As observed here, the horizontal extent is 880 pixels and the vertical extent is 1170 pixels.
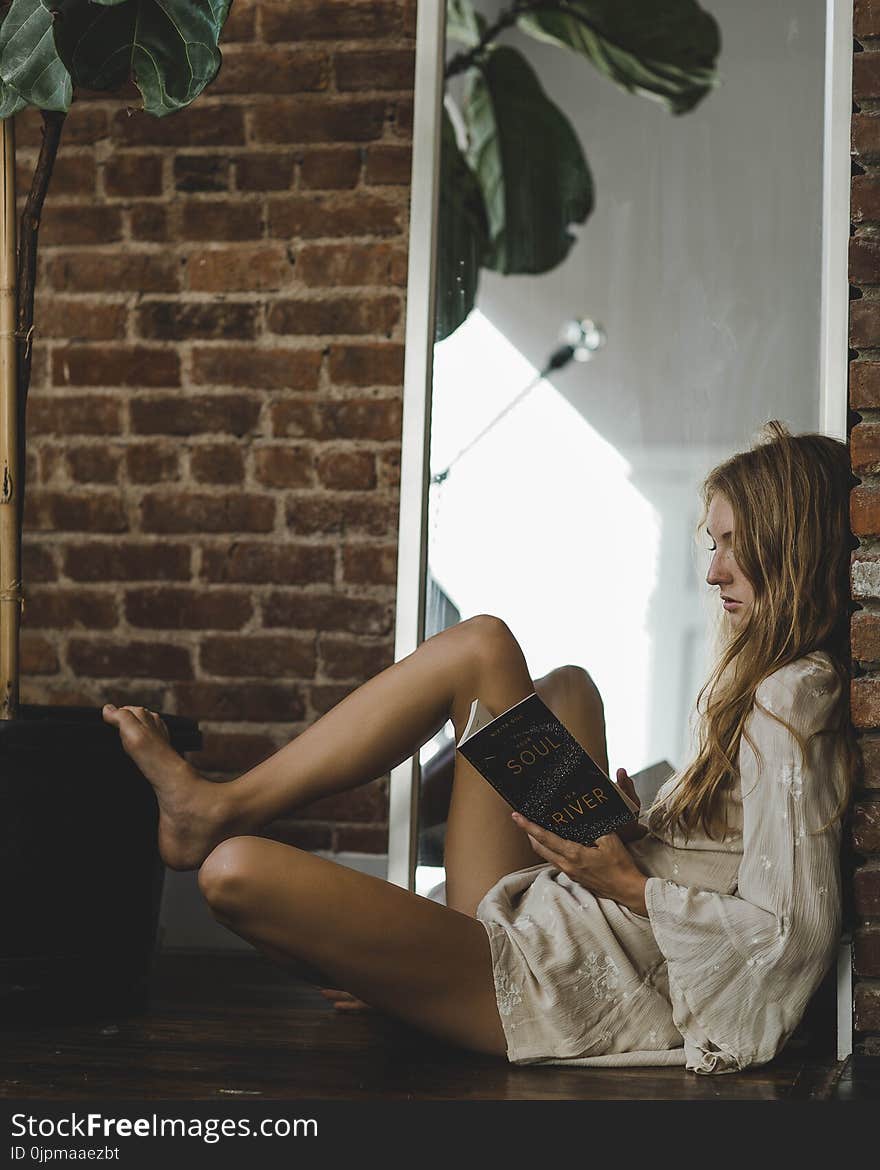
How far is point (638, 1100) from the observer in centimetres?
130

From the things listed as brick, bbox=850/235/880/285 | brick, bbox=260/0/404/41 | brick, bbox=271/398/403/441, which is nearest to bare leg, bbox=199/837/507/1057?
brick, bbox=850/235/880/285

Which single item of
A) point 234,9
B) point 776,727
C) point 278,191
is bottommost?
point 776,727

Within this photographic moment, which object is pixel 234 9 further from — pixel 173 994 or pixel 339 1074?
pixel 339 1074

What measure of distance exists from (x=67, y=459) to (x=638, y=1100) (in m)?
1.77

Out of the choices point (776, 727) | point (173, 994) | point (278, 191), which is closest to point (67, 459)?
point (278, 191)

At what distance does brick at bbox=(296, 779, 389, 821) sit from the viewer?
7.86 ft

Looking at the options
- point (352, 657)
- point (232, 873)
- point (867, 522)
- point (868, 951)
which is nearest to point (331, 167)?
point (352, 657)

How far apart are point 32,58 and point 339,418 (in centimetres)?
92

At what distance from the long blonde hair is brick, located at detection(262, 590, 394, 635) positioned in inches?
34.7

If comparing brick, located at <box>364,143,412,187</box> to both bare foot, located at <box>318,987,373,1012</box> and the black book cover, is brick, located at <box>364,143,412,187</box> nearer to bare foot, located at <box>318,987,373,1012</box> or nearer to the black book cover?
the black book cover

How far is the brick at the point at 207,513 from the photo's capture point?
2463 mm

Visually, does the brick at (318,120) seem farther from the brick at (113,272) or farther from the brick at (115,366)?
the brick at (115,366)

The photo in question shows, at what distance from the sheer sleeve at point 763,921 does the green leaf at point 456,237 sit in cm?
98

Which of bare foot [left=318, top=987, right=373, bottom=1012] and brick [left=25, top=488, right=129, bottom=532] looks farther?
brick [left=25, top=488, right=129, bottom=532]
